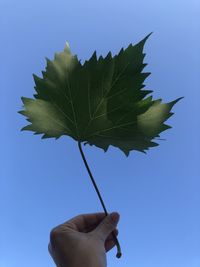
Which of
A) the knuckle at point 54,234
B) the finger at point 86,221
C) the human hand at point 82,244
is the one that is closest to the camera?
the human hand at point 82,244

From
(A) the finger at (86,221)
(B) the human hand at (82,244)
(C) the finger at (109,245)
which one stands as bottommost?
(C) the finger at (109,245)

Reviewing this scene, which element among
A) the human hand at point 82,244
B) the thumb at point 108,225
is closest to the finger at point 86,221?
the human hand at point 82,244

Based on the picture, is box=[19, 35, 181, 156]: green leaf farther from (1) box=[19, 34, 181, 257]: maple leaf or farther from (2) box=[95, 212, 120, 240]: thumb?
(2) box=[95, 212, 120, 240]: thumb

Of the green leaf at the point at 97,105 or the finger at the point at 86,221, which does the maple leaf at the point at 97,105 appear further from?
the finger at the point at 86,221

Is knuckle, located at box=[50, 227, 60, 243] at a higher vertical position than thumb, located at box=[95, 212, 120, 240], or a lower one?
higher

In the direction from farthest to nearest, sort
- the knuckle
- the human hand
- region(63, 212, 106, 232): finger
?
region(63, 212, 106, 232): finger
the knuckle
the human hand

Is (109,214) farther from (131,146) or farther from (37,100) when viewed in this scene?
(37,100)

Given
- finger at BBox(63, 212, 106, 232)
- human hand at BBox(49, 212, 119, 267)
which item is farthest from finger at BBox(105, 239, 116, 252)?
finger at BBox(63, 212, 106, 232)

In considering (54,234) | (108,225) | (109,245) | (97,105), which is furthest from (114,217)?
(97,105)
